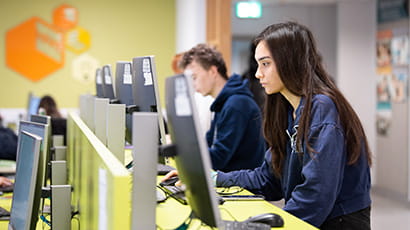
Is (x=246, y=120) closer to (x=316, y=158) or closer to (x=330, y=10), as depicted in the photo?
(x=316, y=158)

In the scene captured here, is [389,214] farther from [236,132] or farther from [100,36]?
[100,36]

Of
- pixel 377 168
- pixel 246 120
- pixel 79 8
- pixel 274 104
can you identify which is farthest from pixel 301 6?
pixel 274 104

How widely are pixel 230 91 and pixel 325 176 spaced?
151 cm

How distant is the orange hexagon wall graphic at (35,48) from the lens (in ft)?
25.0

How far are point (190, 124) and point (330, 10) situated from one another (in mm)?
7340

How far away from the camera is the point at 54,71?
776 cm

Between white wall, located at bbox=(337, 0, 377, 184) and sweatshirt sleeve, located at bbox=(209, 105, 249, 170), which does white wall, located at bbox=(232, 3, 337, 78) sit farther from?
sweatshirt sleeve, located at bbox=(209, 105, 249, 170)

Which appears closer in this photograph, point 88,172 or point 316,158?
point 88,172

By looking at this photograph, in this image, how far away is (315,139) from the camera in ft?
7.16

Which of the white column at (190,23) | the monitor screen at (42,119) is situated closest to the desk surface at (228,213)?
the monitor screen at (42,119)

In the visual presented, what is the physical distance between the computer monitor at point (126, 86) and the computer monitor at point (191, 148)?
1.15 meters

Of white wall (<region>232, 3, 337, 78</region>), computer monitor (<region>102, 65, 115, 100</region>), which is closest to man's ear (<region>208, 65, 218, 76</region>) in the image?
computer monitor (<region>102, 65, 115, 100</region>)

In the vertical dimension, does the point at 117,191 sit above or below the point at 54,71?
below

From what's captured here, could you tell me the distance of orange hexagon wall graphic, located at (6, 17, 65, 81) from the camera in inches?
300
